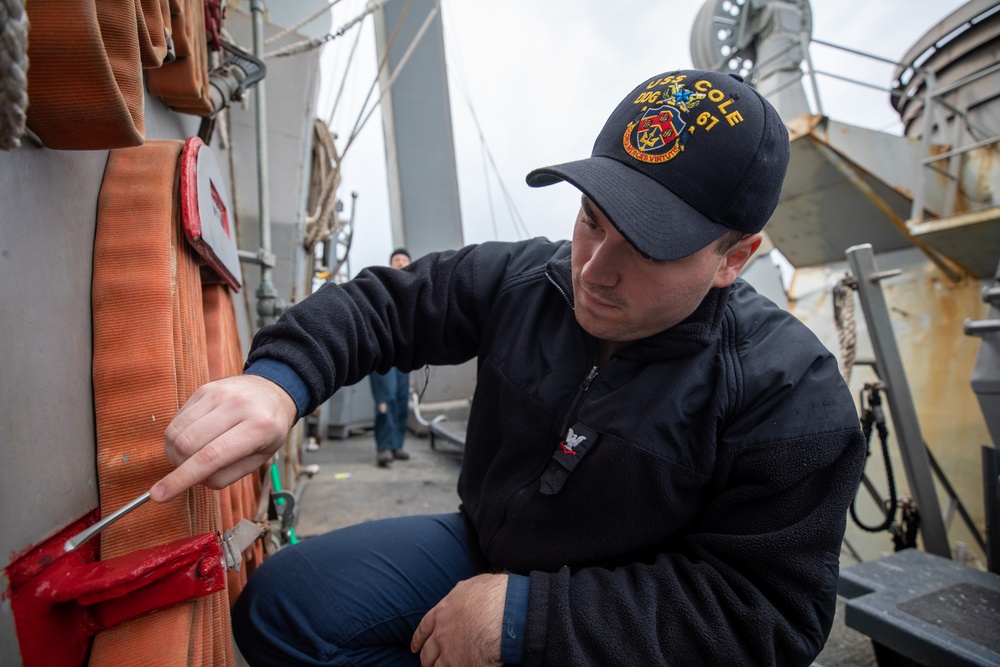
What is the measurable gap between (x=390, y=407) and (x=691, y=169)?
370 cm

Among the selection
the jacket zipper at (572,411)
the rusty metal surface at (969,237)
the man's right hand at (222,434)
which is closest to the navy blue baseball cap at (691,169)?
the jacket zipper at (572,411)

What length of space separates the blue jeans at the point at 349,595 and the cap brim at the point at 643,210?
775mm

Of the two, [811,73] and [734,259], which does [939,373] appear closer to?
[811,73]

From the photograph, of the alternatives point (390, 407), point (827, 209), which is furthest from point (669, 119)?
point (827, 209)

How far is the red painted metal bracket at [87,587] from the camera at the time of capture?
61 centimetres

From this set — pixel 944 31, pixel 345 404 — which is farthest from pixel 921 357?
pixel 345 404

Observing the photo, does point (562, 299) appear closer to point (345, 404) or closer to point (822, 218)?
point (822, 218)

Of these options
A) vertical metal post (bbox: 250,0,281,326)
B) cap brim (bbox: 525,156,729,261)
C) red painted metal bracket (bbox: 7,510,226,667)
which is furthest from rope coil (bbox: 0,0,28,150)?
vertical metal post (bbox: 250,0,281,326)

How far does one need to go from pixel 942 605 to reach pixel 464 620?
151 centimetres

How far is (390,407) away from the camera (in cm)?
429

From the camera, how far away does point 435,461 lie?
4641 millimetres

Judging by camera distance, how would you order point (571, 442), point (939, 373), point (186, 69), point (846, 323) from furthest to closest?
point (939, 373)
point (846, 323)
point (186, 69)
point (571, 442)

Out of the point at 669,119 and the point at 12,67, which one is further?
the point at 669,119

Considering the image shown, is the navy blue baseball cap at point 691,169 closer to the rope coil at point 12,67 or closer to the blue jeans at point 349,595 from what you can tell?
the rope coil at point 12,67
